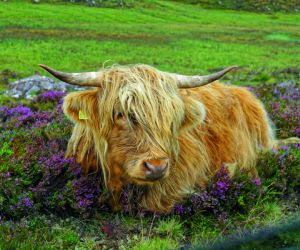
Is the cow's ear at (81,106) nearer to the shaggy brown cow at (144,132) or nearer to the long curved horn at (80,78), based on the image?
the shaggy brown cow at (144,132)

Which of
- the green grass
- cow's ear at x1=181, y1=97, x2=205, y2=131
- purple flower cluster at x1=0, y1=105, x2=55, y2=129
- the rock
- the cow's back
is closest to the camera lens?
cow's ear at x1=181, y1=97, x2=205, y2=131

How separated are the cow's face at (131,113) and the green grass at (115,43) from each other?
894cm

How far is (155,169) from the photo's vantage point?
13.6 feet

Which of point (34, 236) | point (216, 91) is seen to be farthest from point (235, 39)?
point (34, 236)

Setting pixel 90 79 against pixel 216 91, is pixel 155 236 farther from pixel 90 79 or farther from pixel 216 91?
pixel 216 91

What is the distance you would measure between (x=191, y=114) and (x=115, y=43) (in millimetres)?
28324

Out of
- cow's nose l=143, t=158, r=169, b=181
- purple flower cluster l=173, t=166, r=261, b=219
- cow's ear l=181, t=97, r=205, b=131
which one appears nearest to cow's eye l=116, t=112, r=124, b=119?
cow's nose l=143, t=158, r=169, b=181

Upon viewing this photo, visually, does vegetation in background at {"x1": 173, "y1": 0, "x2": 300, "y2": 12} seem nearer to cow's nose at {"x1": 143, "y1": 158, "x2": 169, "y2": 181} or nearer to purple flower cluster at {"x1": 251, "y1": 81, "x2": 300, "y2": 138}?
A: purple flower cluster at {"x1": 251, "y1": 81, "x2": 300, "y2": 138}

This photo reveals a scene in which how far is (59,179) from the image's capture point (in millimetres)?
5043

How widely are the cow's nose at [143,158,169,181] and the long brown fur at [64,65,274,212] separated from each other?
7 cm

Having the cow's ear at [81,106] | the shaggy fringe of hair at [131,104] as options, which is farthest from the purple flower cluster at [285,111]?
the cow's ear at [81,106]

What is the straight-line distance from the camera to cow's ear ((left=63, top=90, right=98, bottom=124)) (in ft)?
15.3

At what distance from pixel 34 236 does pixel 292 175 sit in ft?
11.2

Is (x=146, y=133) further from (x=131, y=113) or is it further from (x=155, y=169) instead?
(x=155, y=169)
